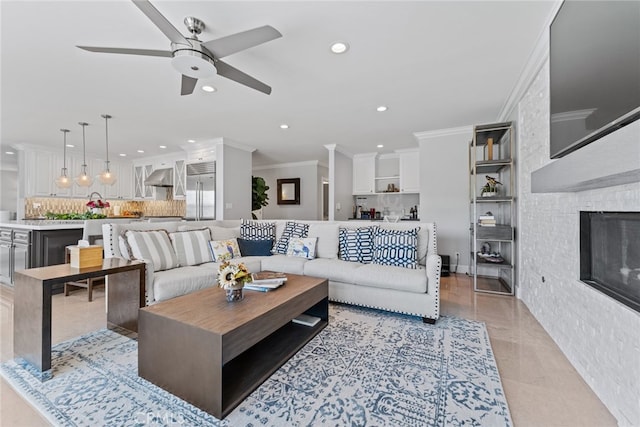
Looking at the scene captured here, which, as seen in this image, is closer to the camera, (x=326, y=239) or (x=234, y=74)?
(x=234, y=74)

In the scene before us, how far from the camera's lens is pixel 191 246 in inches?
126

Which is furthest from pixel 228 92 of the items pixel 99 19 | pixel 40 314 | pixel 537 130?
pixel 537 130

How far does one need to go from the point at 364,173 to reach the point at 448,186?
7.32ft

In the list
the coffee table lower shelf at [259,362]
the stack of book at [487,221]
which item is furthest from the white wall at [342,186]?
the coffee table lower shelf at [259,362]

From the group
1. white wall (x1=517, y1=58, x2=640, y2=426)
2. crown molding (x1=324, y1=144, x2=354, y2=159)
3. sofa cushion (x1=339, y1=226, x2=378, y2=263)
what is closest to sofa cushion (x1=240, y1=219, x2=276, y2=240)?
sofa cushion (x1=339, y1=226, x2=378, y2=263)

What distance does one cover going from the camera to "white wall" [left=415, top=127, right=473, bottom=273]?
4629 mm

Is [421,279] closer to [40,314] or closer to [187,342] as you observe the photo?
[187,342]

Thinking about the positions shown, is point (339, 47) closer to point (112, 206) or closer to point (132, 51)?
point (132, 51)

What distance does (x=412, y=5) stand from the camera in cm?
188

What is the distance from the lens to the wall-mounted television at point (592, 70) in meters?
1.18

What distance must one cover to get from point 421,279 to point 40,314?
2873mm

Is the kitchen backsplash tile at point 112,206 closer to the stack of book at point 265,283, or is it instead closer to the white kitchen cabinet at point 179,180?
the white kitchen cabinet at point 179,180

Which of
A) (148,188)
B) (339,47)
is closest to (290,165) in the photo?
(148,188)

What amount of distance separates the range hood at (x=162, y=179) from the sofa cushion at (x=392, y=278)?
5.55m
